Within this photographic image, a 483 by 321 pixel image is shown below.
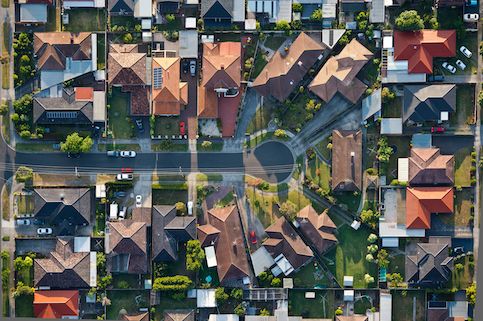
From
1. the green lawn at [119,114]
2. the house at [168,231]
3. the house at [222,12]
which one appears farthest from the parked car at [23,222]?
the house at [222,12]

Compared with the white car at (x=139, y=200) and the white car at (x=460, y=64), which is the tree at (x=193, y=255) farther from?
the white car at (x=460, y=64)

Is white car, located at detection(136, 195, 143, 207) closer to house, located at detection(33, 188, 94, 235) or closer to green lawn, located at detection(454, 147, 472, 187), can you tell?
house, located at detection(33, 188, 94, 235)

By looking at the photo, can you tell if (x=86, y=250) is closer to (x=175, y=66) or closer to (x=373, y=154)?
(x=175, y=66)

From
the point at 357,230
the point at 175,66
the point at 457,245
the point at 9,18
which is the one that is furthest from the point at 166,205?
the point at 457,245

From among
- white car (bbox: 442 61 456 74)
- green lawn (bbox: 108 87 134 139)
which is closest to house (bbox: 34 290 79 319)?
green lawn (bbox: 108 87 134 139)

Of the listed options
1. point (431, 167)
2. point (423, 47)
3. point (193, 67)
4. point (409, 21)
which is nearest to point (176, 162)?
point (193, 67)

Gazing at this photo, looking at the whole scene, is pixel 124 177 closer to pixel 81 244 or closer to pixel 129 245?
pixel 129 245

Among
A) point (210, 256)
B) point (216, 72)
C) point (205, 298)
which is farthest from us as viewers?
point (205, 298)
